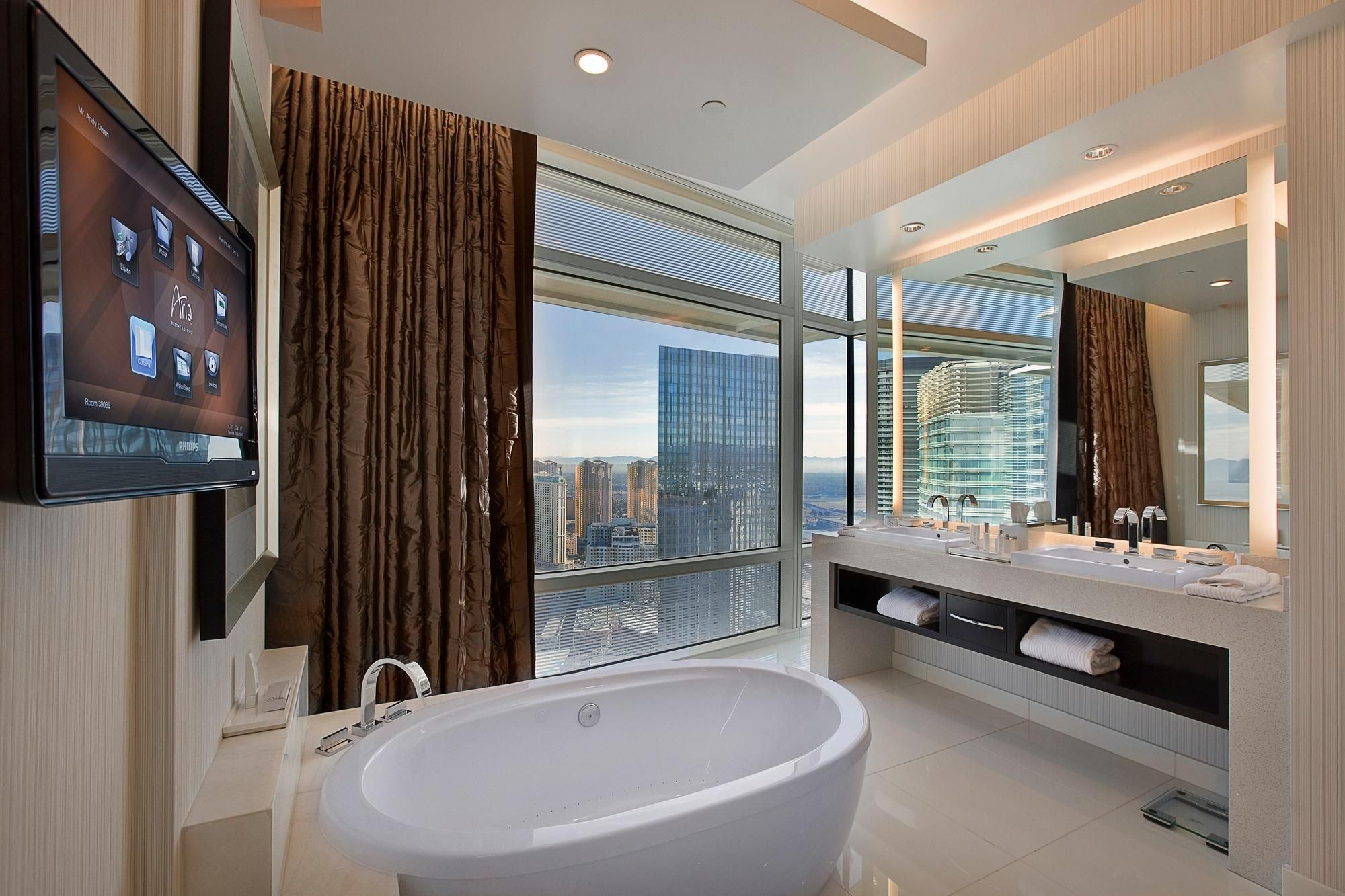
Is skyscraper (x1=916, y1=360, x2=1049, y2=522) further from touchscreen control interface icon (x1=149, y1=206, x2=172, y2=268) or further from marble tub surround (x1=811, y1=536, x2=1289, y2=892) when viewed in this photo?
touchscreen control interface icon (x1=149, y1=206, x2=172, y2=268)

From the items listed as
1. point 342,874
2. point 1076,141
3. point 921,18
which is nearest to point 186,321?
point 342,874

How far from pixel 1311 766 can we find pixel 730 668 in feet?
5.43

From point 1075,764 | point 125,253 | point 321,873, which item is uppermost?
point 125,253

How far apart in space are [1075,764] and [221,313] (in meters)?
3.26

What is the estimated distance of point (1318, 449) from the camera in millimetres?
1777

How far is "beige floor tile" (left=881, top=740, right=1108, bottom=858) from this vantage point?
2.18 m

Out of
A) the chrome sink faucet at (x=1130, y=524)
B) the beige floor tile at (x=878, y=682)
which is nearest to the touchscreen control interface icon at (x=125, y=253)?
the chrome sink faucet at (x=1130, y=524)

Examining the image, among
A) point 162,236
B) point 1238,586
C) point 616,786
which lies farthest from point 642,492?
point 162,236

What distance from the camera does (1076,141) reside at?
2.38 m

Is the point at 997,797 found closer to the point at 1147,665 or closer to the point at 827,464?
the point at 1147,665

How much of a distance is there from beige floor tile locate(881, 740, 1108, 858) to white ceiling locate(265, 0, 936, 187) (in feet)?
8.34

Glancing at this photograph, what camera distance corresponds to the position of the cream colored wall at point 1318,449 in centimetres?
173

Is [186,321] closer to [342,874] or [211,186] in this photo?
[211,186]

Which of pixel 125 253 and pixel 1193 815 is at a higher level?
pixel 125 253
